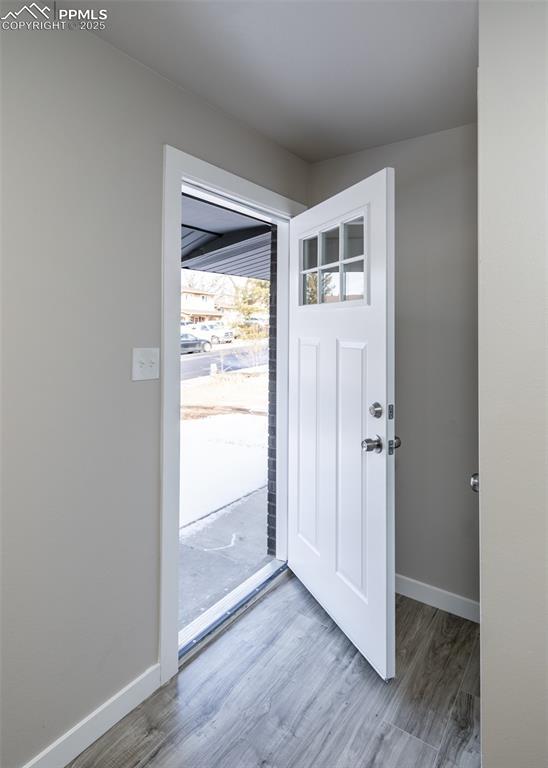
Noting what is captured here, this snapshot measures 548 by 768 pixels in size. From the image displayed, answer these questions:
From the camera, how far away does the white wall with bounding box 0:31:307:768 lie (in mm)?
1292

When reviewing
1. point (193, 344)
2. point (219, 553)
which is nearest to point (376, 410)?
point (219, 553)

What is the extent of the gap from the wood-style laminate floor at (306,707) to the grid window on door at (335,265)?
1532mm

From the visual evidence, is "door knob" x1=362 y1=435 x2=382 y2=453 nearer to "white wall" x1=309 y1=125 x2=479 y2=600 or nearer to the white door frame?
"white wall" x1=309 y1=125 x2=479 y2=600

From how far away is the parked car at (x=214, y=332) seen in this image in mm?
4707

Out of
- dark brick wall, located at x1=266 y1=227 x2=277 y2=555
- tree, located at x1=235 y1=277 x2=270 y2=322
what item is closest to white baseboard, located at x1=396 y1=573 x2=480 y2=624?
dark brick wall, located at x1=266 y1=227 x2=277 y2=555

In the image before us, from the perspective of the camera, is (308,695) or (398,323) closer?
(308,695)

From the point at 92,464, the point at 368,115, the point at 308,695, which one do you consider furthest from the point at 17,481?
the point at 368,115

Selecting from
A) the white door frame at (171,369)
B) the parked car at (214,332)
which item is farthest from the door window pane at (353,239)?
the parked car at (214,332)

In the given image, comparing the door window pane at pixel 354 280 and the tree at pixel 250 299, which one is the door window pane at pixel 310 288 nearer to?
the door window pane at pixel 354 280

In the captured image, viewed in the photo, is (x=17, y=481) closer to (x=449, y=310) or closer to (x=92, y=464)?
(x=92, y=464)

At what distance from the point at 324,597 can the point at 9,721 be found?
134 cm

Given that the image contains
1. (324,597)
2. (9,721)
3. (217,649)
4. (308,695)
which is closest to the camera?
(9,721)

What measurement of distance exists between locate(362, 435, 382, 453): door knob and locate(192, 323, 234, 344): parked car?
318 centimetres

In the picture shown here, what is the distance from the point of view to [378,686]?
1.74 meters
